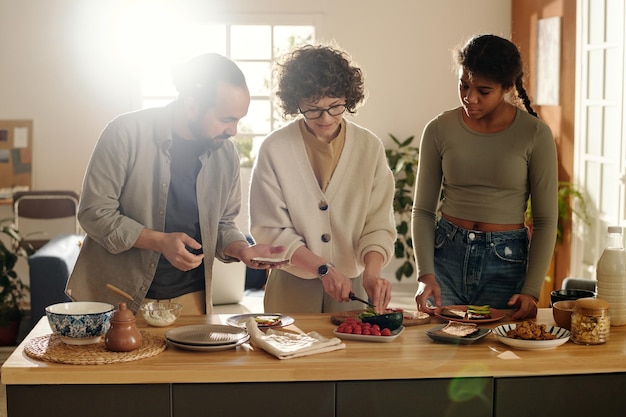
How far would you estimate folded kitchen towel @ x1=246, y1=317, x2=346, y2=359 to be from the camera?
225 cm

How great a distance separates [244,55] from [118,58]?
42.4 inches

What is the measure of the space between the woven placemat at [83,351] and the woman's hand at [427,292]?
839mm

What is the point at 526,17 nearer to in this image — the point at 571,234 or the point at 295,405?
the point at 571,234

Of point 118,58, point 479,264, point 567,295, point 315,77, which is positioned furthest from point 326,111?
point 118,58

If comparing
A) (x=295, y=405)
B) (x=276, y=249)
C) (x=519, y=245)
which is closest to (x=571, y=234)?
(x=519, y=245)

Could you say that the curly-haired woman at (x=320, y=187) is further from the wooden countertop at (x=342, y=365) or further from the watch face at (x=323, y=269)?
the wooden countertop at (x=342, y=365)

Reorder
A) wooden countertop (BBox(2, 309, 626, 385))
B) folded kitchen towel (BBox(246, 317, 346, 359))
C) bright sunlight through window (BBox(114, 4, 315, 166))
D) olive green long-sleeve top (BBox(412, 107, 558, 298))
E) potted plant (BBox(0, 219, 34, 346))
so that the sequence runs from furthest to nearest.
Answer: bright sunlight through window (BBox(114, 4, 315, 166)) → potted plant (BBox(0, 219, 34, 346)) → olive green long-sleeve top (BBox(412, 107, 558, 298)) → folded kitchen towel (BBox(246, 317, 346, 359)) → wooden countertop (BBox(2, 309, 626, 385))

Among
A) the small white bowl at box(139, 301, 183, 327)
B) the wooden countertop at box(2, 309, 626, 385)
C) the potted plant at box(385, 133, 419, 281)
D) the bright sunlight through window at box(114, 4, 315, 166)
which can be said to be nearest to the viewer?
the wooden countertop at box(2, 309, 626, 385)

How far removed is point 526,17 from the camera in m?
7.34

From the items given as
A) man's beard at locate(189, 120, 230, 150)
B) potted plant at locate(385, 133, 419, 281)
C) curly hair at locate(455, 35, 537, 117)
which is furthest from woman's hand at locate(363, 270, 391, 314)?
potted plant at locate(385, 133, 419, 281)

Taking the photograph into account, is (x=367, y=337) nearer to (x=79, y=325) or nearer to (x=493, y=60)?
(x=79, y=325)

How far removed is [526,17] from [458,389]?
5.70m

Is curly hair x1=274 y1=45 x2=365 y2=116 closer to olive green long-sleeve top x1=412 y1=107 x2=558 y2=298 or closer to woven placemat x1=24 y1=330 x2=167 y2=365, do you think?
olive green long-sleeve top x1=412 y1=107 x2=558 y2=298

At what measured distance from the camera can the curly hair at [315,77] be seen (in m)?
2.68
